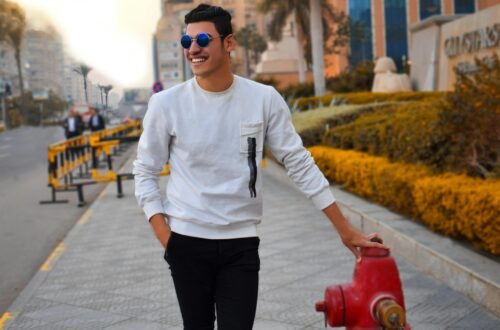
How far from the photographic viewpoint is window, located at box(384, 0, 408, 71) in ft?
235

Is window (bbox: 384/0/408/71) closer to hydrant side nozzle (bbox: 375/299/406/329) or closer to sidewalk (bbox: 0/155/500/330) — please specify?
sidewalk (bbox: 0/155/500/330)

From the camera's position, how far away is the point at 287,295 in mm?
5543

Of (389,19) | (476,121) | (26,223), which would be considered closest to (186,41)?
(476,121)

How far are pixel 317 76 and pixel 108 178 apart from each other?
63.4ft

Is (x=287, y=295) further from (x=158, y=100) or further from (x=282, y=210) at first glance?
(x=282, y=210)

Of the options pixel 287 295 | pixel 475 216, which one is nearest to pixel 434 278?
pixel 475 216

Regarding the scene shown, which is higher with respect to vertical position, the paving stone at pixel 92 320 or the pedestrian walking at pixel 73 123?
the pedestrian walking at pixel 73 123

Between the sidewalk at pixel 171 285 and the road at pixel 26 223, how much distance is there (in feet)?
0.70

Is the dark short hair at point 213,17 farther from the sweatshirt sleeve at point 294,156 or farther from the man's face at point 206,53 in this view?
the sweatshirt sleeve at point 294,156

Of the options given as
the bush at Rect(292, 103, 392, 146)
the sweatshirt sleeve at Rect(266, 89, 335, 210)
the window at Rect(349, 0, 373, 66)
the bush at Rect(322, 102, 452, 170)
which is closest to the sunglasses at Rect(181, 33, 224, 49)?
the sweatshirt sleeve at Rect(266, 89, 335, 210)

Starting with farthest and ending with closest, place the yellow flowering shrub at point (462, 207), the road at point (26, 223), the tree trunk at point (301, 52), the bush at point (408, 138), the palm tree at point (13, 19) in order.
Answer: the tree trunk at point (301, 52)
the palm tree at point (13, 19)
the bush at point (408, 138)
the road at point (26, 223)
the yellow flowering shrub at point (462, 207)

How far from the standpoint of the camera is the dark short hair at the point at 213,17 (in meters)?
2.73

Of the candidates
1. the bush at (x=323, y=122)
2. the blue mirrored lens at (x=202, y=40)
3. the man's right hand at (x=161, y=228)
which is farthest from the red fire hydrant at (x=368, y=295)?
the bush at (x=323, y=122)

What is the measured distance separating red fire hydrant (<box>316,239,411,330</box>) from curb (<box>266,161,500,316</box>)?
9.17 feet
